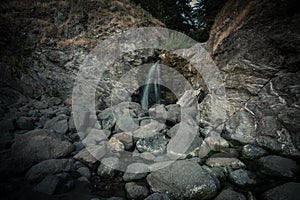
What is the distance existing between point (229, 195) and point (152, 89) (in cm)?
484

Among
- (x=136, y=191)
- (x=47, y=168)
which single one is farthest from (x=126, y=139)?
(x=47, y=168)

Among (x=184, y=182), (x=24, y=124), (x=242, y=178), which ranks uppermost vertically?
(x=242, y=178)

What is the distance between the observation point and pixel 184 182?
267cm

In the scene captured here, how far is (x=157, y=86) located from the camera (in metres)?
6.98

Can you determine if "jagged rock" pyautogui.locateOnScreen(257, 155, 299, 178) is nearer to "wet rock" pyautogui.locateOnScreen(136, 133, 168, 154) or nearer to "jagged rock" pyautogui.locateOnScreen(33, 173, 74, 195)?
"wet rock" pyautogui.locateOnScreen(136, 133, 168, 154)

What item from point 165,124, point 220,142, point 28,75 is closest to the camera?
point 220,142

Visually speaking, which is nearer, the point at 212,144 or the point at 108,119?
the point at 212,144

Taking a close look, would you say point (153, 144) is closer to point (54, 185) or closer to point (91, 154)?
point (91, 154)

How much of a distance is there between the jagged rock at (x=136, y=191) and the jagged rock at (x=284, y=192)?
5.33 ft

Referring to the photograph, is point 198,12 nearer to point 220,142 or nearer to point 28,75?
point 220,142

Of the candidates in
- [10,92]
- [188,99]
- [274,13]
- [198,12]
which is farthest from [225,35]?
[10,92]

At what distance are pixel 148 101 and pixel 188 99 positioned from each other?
1.72 metres

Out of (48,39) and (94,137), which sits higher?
(48,39)

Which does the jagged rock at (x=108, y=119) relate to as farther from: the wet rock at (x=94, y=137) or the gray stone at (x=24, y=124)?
the gray stone at (x=24, y=124)
